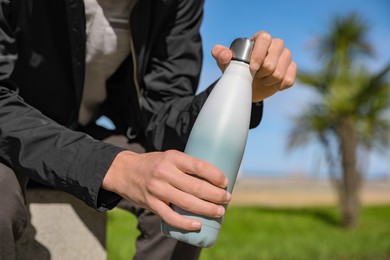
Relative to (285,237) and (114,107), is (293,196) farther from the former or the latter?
(114,107)

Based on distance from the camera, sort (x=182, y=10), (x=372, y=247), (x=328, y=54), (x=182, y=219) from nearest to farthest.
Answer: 1. (x=182, y=219)
2. (x=182, y=10)
3. (x=372, y=247)
4. (x=328, y=54)

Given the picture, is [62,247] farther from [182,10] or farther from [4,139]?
[182,10]

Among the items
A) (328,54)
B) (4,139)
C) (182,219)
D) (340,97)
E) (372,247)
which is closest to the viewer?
(182,219)

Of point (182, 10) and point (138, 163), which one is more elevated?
point (182, 10)

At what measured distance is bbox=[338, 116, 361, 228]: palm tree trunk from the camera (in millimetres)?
7762

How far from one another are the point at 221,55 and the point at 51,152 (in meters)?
0.48

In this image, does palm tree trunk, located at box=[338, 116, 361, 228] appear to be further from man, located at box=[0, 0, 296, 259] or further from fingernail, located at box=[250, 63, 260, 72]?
fingernail, located at box=[250, 63, 260, 72]

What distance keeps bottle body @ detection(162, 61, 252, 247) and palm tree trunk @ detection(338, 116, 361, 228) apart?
679 centimetres

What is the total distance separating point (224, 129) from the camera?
1.24 m

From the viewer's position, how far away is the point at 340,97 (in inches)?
312

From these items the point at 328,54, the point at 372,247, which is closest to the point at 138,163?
the point at 372,247

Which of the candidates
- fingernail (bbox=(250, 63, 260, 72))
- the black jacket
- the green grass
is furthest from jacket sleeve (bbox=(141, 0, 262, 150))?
the green grass

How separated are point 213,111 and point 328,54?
795cm

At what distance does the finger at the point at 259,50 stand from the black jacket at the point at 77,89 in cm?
21
